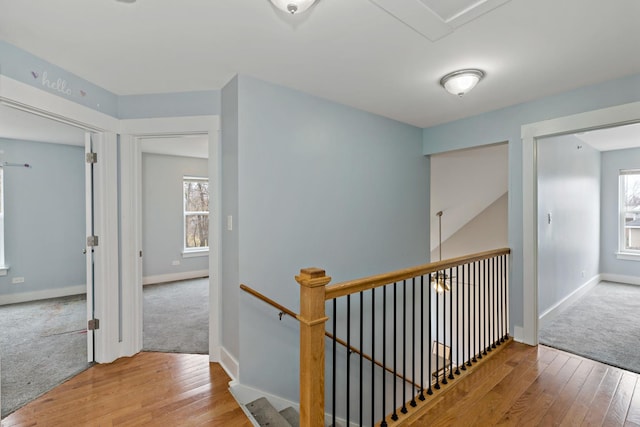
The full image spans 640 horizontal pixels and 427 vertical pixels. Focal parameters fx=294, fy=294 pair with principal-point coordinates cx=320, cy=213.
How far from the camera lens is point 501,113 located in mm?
3084

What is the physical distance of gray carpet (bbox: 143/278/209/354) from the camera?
3.06m

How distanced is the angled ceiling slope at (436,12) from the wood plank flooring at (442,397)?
240 cm

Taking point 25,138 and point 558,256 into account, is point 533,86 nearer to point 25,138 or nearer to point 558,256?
point 558,256

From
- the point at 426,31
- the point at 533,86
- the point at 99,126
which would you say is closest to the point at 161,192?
the point at 99,126

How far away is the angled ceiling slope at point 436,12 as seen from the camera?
151cm

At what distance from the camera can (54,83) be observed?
7.01ft

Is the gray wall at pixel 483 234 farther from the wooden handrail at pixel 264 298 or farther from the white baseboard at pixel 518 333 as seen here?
the wooden handrail at pixel 264 298

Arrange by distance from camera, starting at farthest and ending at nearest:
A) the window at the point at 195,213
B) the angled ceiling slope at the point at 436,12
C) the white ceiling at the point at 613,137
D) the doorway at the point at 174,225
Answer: the window at the point at 195,213
the doorway at the point at 174,225
the white ceiling at the point at 613,137
the angled ceiling slope at the point at 436,12

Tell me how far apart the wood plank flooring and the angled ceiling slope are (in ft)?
7.86

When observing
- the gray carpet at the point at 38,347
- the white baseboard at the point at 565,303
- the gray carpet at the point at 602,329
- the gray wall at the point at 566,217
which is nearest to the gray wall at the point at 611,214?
the gray wall at the point at 566,217

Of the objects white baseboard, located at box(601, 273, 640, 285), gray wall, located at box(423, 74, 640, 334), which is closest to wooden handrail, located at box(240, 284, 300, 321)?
gray wall, located at box(423, 74, 640, 334)

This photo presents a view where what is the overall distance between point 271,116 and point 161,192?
4.10 metres

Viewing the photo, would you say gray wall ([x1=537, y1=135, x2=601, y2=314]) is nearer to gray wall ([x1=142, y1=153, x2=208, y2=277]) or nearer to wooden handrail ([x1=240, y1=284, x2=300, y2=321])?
A: wooden handrail ([x1=240, y1=284, x2=300, y2=321])

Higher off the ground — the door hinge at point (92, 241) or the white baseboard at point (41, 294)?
the door hinge at point (92, 241)
